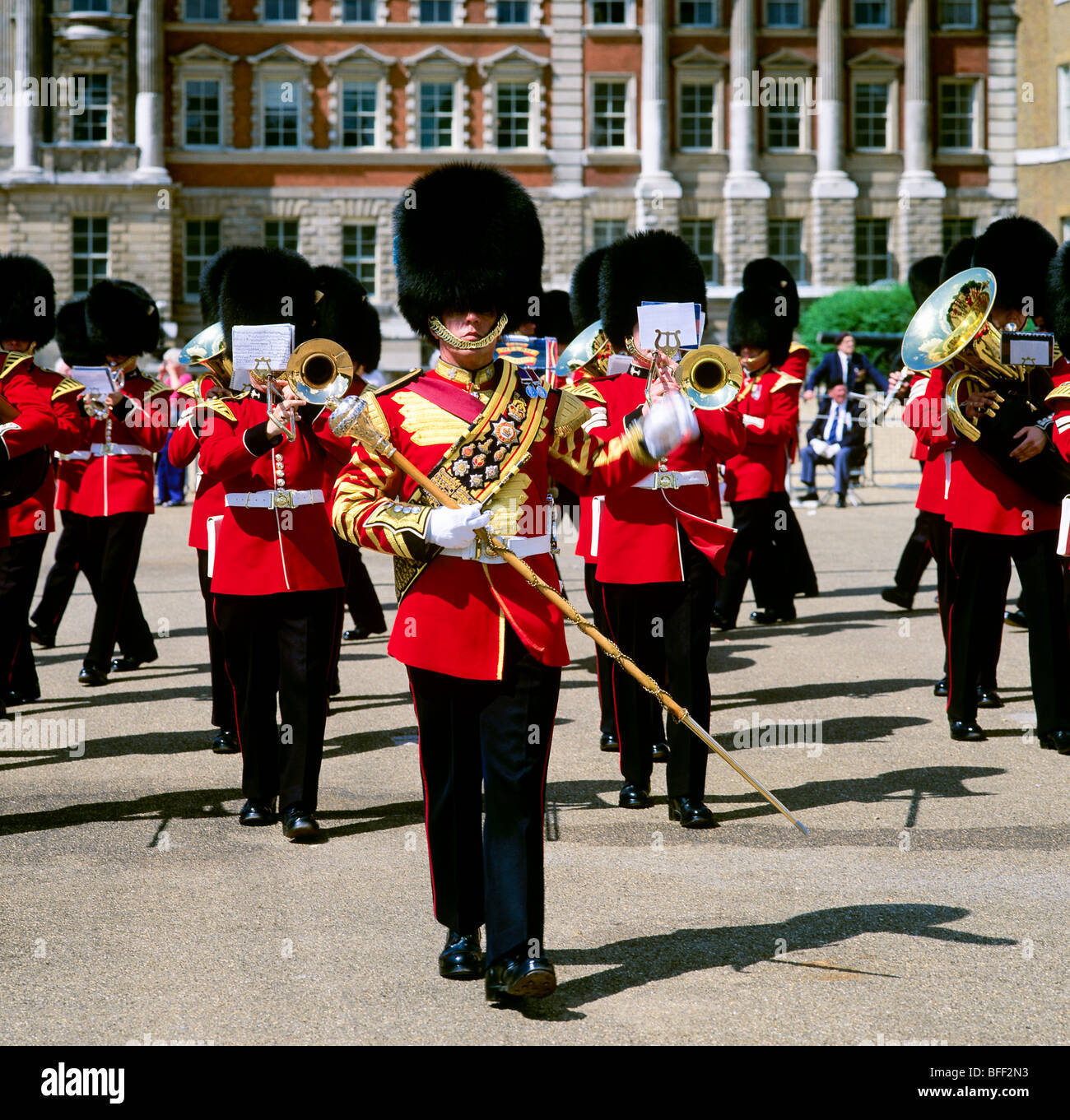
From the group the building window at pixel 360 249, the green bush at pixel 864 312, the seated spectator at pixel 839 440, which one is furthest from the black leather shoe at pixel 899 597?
the building window at pixel 360 249

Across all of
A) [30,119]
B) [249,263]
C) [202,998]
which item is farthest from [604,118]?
[202,998]

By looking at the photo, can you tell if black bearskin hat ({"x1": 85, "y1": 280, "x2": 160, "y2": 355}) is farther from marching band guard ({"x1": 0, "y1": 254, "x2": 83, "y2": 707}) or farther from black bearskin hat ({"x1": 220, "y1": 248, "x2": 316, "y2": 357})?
black bearskin hat ({"x1": 220, "y1": 248, "x2": 316, "y2": 357})

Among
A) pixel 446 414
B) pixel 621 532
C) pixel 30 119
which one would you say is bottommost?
pixel 621 532

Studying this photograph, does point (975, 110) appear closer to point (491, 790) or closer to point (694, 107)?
point (694, 107)

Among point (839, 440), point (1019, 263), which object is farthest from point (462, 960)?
point (839, 440)

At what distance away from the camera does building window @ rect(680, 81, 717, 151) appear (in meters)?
38.2

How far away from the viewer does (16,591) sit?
7469 mm

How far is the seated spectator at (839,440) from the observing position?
18.5 m

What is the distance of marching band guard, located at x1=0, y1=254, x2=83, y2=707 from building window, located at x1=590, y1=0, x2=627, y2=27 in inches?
1232

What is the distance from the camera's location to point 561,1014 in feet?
12.9

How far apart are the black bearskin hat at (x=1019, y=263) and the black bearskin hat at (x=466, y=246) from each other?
11.7 ft

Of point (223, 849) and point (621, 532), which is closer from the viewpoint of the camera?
point (223, 849)
